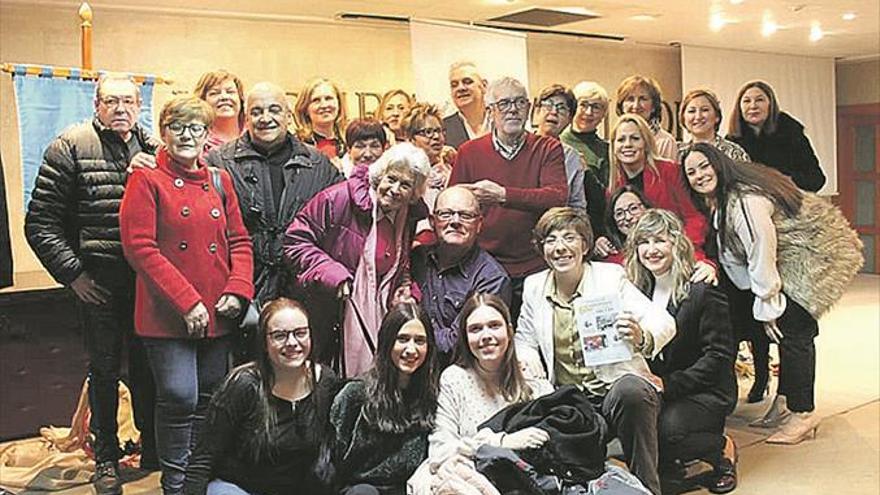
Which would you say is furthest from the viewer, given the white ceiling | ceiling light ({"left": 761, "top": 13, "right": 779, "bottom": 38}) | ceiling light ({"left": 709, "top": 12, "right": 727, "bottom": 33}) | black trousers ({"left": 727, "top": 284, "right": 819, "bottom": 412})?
ceiling light ({"left": 761, "top": 13, "right": 779, "bottom": 38})

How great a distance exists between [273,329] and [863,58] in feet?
30.9

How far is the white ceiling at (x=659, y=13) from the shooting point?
5.98 metres

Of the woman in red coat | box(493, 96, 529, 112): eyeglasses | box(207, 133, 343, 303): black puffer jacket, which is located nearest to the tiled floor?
the woman in red coat

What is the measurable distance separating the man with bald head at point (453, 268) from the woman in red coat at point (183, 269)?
1.84ft

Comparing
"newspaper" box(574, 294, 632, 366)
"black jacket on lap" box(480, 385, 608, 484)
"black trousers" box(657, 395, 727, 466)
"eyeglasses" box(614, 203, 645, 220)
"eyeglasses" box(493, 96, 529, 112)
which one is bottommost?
"black trousers" box(657, 395, 727, 466)

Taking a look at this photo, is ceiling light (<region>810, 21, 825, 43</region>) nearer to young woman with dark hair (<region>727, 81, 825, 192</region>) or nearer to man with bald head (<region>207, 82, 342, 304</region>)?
young woman with dark hair (<region>727, 81, 825, 192</region>)

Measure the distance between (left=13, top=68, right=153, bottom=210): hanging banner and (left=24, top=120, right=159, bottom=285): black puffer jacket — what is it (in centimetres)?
34

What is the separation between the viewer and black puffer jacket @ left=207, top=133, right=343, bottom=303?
3.13m

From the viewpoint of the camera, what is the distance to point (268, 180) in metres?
3.14

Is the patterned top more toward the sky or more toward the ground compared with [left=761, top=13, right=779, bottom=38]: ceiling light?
more toward the ground

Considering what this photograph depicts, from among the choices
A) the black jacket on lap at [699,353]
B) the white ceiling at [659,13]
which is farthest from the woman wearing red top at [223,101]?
the white ceiling at [659,13]

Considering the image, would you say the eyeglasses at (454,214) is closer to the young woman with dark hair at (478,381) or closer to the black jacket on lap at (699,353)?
the young woman with dark hair at (478,381)

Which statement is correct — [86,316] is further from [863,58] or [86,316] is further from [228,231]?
[863,58]

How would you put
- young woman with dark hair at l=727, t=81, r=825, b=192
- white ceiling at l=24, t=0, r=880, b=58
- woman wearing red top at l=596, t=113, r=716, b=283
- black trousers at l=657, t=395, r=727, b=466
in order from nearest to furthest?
black trousers at l=657, t=395, r=727, b=466 < woman wearing red top at l=596, t=113, r=716, b=283 < young woman with dark hair at l=727, t=81, r=825, b=192 < white ceiling at l=24, t=0, r=880, b=58
